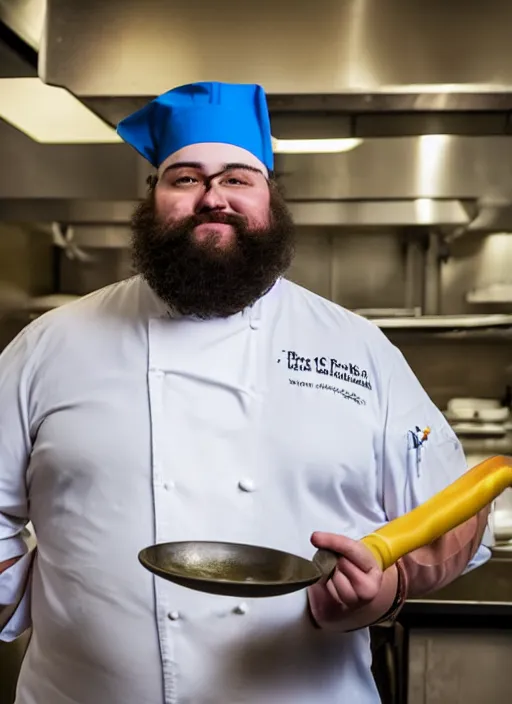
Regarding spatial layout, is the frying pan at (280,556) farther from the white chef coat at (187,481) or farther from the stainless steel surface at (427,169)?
the stainless steel surface at (427,169)

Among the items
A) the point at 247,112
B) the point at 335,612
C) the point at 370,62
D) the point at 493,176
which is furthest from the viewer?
the point at 493,176

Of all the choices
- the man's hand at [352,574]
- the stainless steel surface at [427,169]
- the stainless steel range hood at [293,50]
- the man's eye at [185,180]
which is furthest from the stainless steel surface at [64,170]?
the man's hand at [352,574]

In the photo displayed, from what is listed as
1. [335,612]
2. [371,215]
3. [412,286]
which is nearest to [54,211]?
[371,215]

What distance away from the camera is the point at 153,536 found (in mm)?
801

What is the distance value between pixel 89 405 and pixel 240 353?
→ 18 cm

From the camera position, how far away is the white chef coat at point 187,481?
80 cm

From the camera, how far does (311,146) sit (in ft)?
5.36

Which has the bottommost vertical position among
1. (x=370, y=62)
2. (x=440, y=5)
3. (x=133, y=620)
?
(x=133, y=620)

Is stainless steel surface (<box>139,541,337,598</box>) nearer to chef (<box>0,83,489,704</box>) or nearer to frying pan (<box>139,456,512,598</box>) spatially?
frying pan (<box>139,456,512,598</box>)

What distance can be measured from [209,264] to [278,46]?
1.91 ft

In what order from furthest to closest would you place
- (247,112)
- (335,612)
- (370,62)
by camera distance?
(370,62) < (247,112) < (335,612)

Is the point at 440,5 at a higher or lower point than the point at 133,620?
higher

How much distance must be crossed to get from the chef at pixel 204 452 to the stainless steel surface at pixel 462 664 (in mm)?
535

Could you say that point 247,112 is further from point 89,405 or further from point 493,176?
point 493,176
